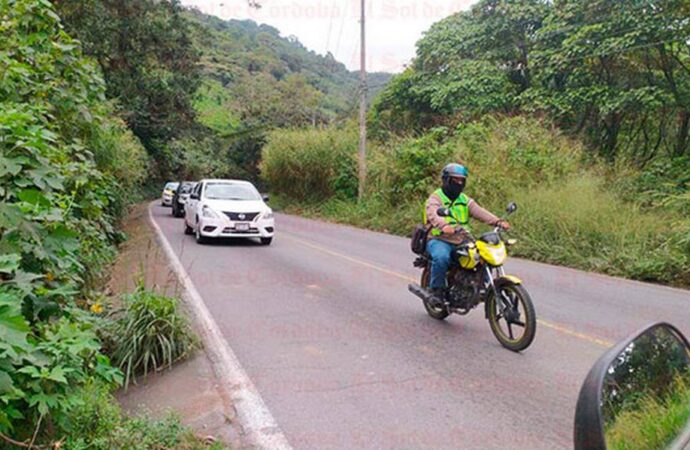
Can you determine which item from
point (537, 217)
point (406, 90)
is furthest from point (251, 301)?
point (406, 90)

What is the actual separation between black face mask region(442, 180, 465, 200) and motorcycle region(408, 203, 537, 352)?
0.31 metres

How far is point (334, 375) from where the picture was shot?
4.85m

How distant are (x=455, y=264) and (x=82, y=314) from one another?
393cm

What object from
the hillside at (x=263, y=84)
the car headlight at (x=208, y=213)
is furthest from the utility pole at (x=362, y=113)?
the car headlight at (x=208, y=213)

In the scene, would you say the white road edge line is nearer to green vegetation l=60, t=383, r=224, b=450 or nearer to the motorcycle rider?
green vegetation l=60, t=383, r=224, b=450

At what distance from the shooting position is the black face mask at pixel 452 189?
6168 mm

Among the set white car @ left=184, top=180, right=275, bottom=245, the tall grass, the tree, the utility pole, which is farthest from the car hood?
the utility pole

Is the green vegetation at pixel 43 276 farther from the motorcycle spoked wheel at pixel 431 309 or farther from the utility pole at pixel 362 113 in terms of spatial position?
the utility pole at pixel 362 113

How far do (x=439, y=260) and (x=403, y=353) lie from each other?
121 centimetres

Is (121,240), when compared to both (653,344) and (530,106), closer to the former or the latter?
(653,344)

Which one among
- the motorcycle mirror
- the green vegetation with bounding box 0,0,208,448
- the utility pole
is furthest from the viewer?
the utility pole

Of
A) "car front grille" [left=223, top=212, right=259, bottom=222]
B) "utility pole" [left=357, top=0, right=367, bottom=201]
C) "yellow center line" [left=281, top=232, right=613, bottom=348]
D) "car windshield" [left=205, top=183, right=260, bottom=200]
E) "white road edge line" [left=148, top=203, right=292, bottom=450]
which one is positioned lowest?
"yellow center line" [left=281, top=232, right=613, bottom=348]

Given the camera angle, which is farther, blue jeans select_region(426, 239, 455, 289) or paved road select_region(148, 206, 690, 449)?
blue jeans select_region(426, 239, 455, 289)

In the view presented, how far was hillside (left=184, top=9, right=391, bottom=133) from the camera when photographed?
45.1m
